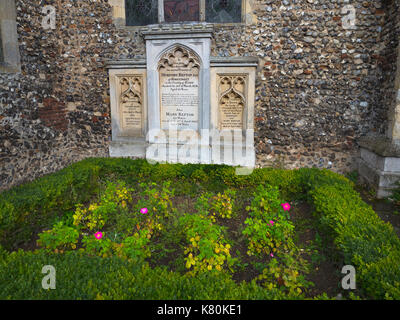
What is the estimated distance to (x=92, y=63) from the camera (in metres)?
6.38

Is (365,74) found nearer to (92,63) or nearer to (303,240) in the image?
(303,240)

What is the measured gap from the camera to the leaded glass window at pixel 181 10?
19.5 ft

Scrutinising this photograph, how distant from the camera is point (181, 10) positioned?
6004 millimetres

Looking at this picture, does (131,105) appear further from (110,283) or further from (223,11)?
(110,283)

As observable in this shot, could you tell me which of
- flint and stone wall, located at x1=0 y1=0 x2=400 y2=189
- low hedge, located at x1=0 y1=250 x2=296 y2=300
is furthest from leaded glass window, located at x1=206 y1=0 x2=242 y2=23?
low hedge, located at x1=0 y1=250 x2=296 y2=300

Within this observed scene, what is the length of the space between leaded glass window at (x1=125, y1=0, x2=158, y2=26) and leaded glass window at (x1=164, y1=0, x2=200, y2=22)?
0.29m

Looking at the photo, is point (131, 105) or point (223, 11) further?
point (131, 105)

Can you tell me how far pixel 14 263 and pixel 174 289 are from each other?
5.26ft

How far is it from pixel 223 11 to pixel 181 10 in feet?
3.18

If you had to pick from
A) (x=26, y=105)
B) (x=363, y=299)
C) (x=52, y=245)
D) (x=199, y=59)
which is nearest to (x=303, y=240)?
(x=363, y=299)

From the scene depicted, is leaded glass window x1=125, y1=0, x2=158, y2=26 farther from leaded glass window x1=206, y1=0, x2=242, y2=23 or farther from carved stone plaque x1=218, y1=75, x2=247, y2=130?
carved stone plaque x1=218, y1=75, x2=247, y2=130

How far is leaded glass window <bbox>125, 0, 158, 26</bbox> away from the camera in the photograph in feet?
20.1
